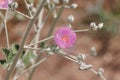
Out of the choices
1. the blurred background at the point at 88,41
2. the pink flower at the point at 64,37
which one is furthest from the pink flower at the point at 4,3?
the blurred background at the point at 88,41

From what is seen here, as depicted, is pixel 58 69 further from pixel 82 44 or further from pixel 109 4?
pixel 109 4

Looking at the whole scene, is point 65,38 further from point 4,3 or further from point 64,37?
point 4,3

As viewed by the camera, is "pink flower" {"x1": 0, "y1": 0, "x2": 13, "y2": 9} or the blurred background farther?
the blurred background

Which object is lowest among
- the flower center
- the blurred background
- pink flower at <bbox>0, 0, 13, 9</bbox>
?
the blurred background

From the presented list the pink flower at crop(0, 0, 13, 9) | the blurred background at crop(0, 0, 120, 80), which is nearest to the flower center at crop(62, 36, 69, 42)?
the pink flower at crop(0, 0, 13, 9)

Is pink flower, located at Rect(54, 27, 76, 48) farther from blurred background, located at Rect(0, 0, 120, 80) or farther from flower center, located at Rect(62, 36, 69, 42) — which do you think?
blurred background, located at Rect(0, 0, 120, 80)

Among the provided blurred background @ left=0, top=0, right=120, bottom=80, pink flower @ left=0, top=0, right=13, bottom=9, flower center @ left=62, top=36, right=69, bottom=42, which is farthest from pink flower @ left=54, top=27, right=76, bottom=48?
blurred background @ left=0, top=0, right=120, bottom=80

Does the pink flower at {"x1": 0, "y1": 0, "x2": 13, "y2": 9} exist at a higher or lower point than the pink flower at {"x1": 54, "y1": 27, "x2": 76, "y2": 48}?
higher

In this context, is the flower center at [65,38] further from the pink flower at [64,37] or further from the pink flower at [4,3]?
the pink flower at [4,3]
